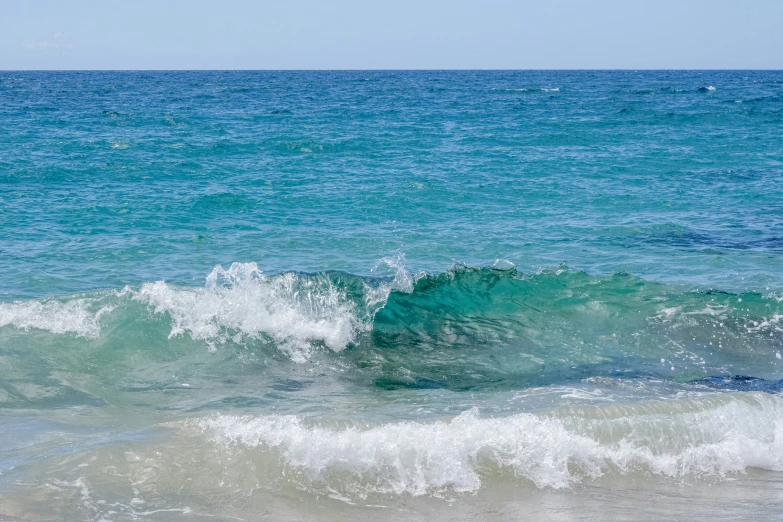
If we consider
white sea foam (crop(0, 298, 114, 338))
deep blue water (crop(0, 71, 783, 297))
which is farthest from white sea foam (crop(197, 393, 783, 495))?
deep blue water (crop(0, 71, 783, 297))

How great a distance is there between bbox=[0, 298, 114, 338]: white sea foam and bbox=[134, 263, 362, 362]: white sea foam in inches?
25.2

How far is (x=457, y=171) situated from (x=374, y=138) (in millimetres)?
7422

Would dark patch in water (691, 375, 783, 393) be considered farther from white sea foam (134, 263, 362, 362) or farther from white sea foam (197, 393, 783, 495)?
white sea foam (134, 263, 362, 362)

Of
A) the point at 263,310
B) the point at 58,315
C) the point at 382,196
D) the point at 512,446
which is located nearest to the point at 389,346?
the point at 263,310

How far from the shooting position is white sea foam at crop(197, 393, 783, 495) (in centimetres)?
611

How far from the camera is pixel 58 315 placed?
9.56m

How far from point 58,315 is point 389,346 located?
166 inches

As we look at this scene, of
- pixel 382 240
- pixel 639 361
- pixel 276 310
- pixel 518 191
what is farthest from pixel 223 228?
pixel 639 361

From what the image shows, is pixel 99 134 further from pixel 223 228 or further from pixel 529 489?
pixel 529 489

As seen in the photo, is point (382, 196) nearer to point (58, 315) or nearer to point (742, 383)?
point (58, 315)

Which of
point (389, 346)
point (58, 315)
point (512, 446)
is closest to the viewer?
point (512, 446)

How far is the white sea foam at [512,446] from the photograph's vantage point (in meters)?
6.11

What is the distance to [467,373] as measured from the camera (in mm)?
8555

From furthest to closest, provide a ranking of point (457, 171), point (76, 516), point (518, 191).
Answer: point (457, 171) < point (518, 191) < point (76, 516)
